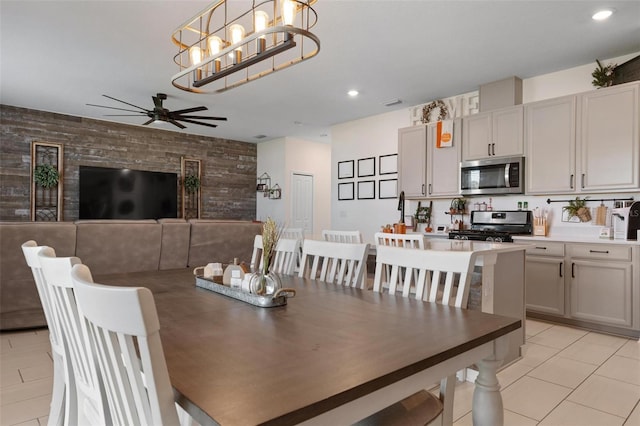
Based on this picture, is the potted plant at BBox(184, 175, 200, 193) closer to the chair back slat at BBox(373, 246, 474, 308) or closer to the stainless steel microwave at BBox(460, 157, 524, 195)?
the stainless steel microwave at BBox(460, 157, 524, 195)

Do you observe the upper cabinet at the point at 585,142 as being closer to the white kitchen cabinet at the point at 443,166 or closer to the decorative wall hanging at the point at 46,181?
the white kitchen cabinet at the point at 443,166

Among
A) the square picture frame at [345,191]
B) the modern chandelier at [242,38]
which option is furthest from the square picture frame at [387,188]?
the modern chandelier at [242,38]

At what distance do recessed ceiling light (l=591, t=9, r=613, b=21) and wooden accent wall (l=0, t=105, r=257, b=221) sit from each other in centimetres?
675

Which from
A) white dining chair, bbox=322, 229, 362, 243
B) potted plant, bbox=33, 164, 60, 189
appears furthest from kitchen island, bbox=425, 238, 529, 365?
potted plant, bbox=33, 164, 60, 189

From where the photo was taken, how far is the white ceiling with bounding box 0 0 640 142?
123 inches

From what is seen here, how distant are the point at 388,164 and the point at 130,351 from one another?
5.59 meters

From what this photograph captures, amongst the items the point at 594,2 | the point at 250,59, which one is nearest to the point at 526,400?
the point at 250,59

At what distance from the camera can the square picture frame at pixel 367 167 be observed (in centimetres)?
623

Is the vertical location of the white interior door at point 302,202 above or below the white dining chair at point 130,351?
above

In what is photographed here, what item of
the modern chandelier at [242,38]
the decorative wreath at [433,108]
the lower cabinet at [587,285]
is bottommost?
the lower cabinet at [587,285]

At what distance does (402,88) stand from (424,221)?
1903 mm

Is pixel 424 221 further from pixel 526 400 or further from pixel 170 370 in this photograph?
pixel 170 370

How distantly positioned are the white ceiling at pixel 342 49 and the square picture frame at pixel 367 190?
122cm

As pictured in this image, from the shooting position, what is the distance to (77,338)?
41.3 inches
